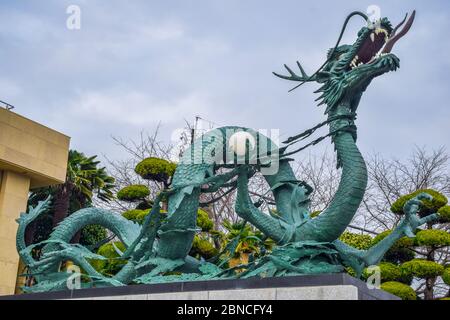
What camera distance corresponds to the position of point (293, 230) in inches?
272

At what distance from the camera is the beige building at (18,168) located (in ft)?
49.7

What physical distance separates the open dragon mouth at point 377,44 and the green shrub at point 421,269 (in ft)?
20.4

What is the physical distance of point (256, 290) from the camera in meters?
5.91

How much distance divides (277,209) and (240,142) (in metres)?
0.95

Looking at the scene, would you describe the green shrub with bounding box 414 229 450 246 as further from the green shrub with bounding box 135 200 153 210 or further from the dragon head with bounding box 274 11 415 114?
the green shrub with bounding box 135 200 153 210

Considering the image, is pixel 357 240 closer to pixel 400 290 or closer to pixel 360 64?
pixel 400 290

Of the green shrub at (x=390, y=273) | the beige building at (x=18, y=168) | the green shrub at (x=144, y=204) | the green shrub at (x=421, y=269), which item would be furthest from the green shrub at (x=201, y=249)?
the beige building at (x=18, y=168)

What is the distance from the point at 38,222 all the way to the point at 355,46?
15.0 m

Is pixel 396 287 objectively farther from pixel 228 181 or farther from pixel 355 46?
pixel 355 46

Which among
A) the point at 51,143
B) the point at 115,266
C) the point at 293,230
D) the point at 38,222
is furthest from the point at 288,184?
the point at 38,222

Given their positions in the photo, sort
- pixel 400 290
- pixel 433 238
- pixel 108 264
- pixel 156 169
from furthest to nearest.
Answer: pixel 156 169 → pixel 433 238 → pixel 400 290 → pixel 108 264

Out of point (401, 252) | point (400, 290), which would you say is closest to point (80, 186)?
point (401, 252)

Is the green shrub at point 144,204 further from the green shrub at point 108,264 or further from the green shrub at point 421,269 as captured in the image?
the green shrub at point 421,269

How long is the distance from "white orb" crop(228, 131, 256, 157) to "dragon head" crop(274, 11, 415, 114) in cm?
99
